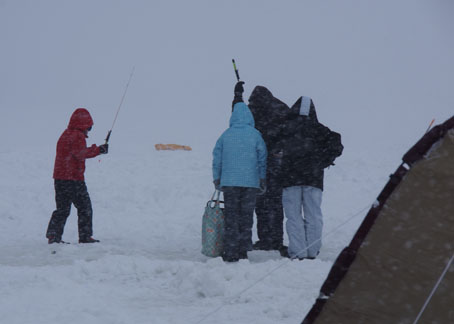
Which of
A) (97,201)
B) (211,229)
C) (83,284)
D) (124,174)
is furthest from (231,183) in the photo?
(124,174)

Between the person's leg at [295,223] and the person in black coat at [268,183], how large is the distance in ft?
2.12

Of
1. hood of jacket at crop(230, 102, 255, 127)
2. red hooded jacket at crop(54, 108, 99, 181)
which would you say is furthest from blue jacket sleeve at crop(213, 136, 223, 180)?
red hooded jacket at crop(54, 108, 99, 181)

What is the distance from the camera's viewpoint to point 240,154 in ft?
23.6

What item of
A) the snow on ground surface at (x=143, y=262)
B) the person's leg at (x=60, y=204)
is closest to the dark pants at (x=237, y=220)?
the snow on ground surface at (x=143, y=262)

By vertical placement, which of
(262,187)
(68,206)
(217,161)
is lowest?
(68,206)

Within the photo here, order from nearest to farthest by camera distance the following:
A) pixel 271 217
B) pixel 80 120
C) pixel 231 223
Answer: pixel 231 223 < pixel 271 217 < pixel 80 120

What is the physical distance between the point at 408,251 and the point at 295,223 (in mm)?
4077

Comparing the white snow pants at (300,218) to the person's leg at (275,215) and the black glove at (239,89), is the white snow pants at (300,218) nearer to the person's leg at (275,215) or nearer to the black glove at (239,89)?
the person's leg at (275,215)

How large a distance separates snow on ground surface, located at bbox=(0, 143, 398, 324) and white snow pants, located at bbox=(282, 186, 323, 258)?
434 mm

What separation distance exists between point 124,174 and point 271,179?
335 inches

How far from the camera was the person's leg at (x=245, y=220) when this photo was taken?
7.15 meters

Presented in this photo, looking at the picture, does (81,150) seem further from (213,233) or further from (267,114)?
(267,114)

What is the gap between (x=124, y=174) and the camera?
51.1ft

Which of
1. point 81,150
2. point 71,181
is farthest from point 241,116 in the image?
point 71,181
